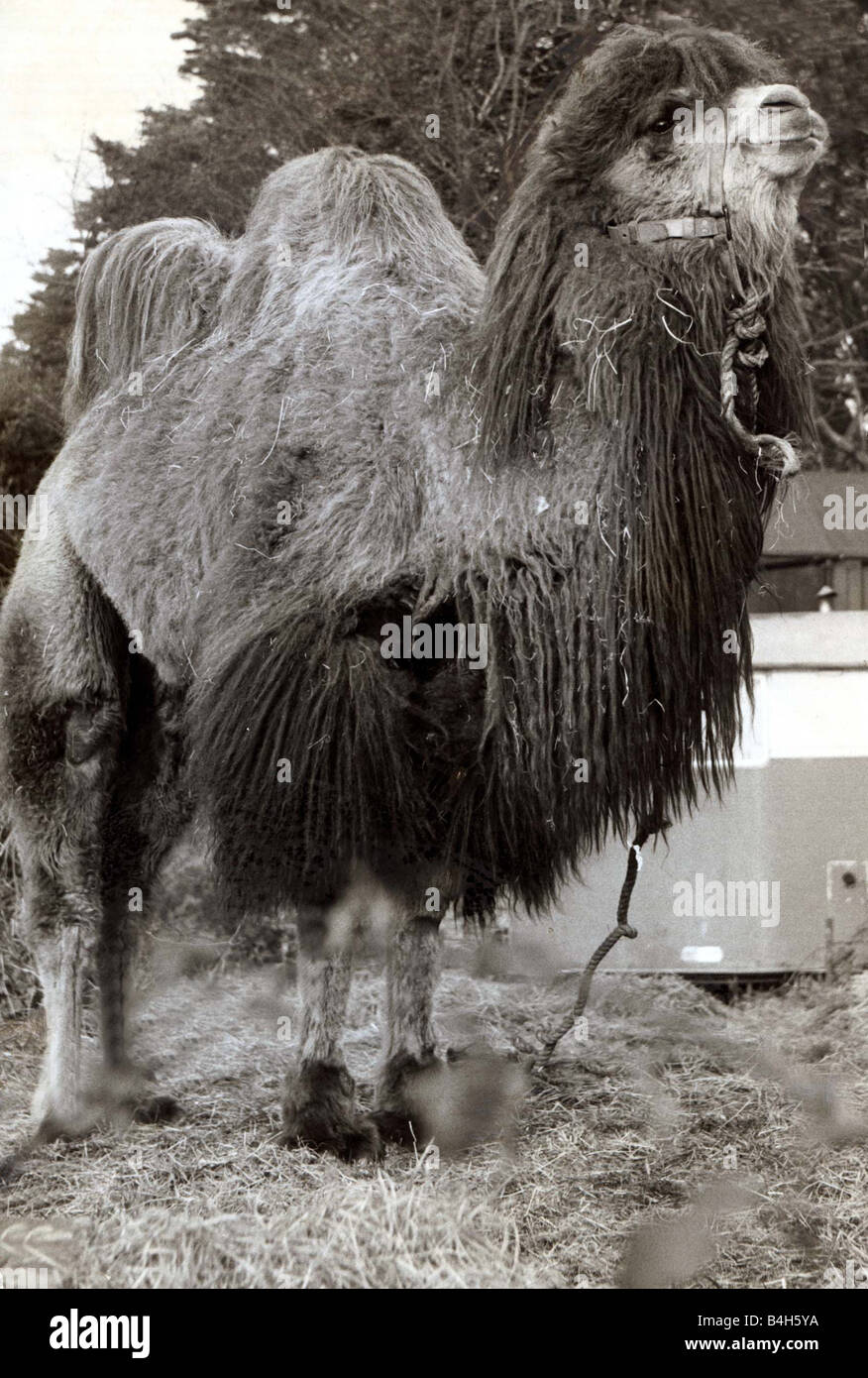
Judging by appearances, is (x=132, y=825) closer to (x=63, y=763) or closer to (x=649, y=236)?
(x=63, y=763)

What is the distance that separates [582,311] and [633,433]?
26 cm

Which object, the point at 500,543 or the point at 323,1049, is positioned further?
the point at 323,1049

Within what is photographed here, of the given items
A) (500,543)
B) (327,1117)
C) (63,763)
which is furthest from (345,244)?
(327,1117)

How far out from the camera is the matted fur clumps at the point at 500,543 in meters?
2.75

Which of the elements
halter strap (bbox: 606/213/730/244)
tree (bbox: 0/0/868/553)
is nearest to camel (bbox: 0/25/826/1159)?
halter strap (bbox: 606/213/730/244)

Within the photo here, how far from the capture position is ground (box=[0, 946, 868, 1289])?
8.93ft

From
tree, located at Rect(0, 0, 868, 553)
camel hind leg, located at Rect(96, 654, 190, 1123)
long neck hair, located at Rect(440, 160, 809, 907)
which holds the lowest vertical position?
camel hind leg, located at Rect(96, 654, 190, 1123)

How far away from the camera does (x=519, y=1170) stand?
3006 millimetres

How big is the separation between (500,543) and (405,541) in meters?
0.21

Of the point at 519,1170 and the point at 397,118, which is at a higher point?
the point at 397,118

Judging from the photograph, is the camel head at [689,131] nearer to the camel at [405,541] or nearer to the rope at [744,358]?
the camel at [405,541]

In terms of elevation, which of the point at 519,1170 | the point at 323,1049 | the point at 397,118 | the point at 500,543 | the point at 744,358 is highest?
the point at 397,118

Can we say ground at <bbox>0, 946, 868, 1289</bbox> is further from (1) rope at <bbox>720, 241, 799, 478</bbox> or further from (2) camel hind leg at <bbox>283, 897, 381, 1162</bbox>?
(1) rope at <bbox>720, 241, 799, 478</bbox>

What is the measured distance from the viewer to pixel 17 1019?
12.1ft
